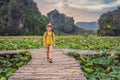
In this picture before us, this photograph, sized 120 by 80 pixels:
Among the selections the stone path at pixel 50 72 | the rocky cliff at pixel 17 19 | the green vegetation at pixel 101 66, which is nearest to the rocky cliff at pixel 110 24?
the rocky cliff at pixel 17 19

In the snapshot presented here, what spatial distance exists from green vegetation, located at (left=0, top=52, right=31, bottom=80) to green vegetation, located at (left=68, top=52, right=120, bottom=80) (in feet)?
5.91

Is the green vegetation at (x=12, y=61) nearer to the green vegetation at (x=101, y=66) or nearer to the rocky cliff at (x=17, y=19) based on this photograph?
the green vegetation at (x=101, y=66)

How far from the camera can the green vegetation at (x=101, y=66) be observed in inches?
328

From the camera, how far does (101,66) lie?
34.8ft

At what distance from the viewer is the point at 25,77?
24.5 ft

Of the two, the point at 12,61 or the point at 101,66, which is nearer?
the point at 101,66

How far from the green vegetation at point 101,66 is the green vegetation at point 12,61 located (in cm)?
180

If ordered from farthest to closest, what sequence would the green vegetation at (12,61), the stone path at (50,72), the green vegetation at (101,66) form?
1. the green vegetation at (12,61)
2. the green vegetation at (101,66)
3. the stone path at (50,72)

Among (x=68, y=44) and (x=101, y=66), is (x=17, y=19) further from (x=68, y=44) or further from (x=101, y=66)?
(x=101, y=66)

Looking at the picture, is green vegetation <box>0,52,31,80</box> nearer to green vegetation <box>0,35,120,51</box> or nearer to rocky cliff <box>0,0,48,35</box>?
green vegetation <box>0,35,120,51</box>

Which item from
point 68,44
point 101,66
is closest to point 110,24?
point 68,44

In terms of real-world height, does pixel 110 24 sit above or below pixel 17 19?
below

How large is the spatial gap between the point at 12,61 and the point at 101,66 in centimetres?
334

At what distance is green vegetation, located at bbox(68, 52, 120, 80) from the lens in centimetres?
833
